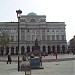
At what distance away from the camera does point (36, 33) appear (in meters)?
119

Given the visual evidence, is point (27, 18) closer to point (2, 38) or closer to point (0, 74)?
point (2, 38)

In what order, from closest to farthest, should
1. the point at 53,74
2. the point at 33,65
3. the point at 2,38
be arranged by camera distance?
the point at 53,74 < the point at 33,65 < the point at 2,38

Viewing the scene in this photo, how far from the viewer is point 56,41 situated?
118500 mm

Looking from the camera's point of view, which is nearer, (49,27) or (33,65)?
(33,65)

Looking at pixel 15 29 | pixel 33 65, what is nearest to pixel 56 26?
pixel 15 29

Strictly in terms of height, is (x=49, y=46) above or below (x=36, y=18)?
below

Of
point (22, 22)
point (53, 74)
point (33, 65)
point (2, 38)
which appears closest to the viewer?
point (53, 74)

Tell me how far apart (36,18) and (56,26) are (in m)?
11.0

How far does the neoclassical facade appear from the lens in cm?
11662

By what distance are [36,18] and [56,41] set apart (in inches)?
610

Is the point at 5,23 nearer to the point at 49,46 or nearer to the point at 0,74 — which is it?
the point at 49,46

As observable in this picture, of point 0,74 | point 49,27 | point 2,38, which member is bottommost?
point 0,74

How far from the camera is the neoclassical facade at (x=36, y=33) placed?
4592 inches

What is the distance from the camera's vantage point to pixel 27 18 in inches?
4658
